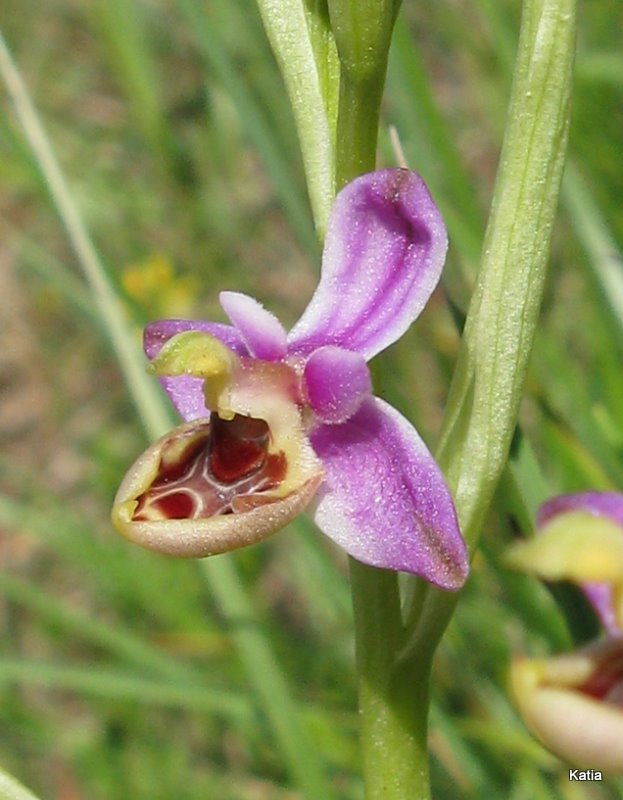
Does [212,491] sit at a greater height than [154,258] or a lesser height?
greater

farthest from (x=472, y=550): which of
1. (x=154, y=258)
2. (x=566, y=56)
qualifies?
(x=154, y=258)

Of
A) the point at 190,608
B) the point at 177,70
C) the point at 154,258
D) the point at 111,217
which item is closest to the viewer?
the point at 190,608

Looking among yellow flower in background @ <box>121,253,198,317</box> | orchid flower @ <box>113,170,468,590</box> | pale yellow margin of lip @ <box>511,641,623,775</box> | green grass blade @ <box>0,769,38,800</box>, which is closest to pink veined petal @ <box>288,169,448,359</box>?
orchid flower @ <box>113,170,468,590</box>

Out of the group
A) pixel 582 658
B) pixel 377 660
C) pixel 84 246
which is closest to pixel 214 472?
pixel 377 660

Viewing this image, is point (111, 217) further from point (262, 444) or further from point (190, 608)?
point (262, 444)

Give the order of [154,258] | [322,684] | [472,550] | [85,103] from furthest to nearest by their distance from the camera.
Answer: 1. [85,103]
2. [154,258]
3. [322,684]
4. [472,550]

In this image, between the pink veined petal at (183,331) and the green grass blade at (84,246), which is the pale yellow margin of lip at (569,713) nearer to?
the pink veined petal at (183,331)
